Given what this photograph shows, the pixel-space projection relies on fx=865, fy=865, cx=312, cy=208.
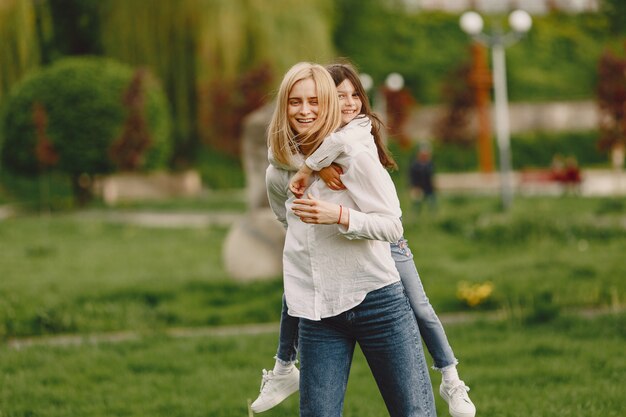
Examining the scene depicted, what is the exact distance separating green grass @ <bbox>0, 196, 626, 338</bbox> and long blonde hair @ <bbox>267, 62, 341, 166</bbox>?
14.4ft

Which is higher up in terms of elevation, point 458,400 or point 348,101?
point 348,101

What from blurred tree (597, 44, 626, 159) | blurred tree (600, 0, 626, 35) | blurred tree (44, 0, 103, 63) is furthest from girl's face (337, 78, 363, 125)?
blurred tree (600, 0, 626, 35)

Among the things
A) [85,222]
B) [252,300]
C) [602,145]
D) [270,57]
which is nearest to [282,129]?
[252,300]

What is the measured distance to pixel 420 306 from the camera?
3.52 metres

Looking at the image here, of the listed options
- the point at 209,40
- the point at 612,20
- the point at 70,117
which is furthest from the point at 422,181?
the point at 612,20

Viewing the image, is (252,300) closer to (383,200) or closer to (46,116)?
(383,200)

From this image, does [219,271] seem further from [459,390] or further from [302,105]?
[302,105]

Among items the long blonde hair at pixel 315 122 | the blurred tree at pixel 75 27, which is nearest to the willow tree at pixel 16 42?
the blurred tree at pixel 75 27

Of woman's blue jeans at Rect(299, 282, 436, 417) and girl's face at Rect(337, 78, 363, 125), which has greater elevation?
girl's face at Rect(337, 78, 363, 125)

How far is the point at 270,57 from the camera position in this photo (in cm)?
2538

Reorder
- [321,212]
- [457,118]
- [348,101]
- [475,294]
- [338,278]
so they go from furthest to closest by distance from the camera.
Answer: [457,118] → [475,294] → [348,101] → [338,278] → [321,212]

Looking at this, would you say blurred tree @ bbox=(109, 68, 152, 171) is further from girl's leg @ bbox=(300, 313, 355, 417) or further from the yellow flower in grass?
girl's leg @ bbox=(300, 313, 355, 417)

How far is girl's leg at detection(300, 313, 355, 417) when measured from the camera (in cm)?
312

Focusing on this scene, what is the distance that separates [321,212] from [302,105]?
45 cm
